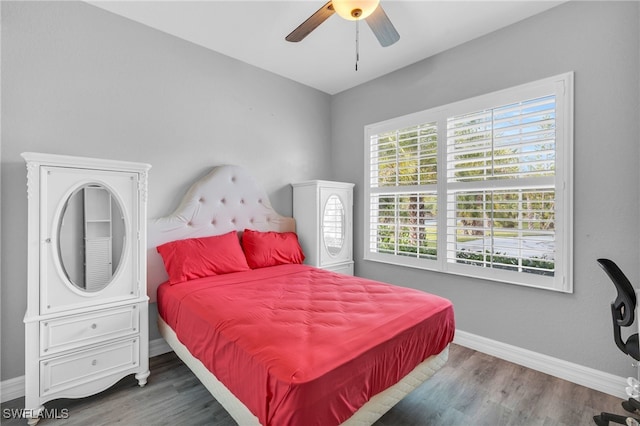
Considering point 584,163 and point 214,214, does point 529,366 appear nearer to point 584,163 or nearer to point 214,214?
point 584,163

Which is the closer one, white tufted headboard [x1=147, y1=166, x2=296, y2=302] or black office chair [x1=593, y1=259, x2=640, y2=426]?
black office chair [x1=593, y1=259, x2=640, y2=426]

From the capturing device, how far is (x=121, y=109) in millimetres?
2408

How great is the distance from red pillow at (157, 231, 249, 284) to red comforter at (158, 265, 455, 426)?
14 centimetres

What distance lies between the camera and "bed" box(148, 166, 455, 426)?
119 centimetres

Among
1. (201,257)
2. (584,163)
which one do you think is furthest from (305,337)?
(584,163)

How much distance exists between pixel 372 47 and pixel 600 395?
329 centimetres

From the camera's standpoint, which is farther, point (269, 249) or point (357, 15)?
point (269, 249)

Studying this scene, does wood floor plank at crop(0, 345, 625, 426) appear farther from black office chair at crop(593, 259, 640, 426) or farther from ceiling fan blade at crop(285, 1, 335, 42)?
ceiling fan blade at crop(285, 1, 335, 42)

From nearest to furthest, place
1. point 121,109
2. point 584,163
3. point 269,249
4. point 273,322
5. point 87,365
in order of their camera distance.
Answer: point 273,322
point 87,365
point 584,163
point 121,109
point 269,249

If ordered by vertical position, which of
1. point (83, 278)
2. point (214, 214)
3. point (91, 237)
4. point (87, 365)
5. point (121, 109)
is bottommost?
point (87, 365)

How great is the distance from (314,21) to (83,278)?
7.34ft

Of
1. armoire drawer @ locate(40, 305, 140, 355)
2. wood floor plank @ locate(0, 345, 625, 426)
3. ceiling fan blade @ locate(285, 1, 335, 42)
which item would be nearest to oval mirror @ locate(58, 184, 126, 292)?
armoire drawer @ locate(40, 305, 140, 355)

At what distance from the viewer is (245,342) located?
4.52 ft

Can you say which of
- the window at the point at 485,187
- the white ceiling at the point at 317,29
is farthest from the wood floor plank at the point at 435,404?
the white ceiling at the point at 317,29
